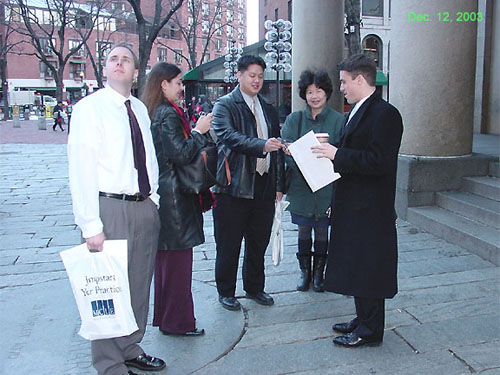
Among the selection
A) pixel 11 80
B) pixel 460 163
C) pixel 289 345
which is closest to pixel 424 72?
pixel 460 163

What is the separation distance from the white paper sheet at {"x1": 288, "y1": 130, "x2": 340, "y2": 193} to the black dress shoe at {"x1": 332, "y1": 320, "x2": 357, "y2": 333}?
3.29ft

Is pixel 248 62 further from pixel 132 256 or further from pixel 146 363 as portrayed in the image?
pixel 146 363

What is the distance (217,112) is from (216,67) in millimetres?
29875

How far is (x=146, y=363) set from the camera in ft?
10.2

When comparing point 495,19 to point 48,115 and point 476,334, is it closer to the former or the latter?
point 476,334

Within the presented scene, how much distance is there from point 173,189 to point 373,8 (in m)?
33.6

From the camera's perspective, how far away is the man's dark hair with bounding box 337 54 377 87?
3.13 metres

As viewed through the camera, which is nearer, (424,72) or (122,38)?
(424,72)

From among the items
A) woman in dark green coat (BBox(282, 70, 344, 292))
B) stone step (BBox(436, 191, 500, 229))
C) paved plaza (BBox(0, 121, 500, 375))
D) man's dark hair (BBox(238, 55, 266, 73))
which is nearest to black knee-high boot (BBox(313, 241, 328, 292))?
woman in dark green coat (BBox(282, 70, 344, 292))

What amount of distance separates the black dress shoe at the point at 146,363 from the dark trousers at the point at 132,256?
4 centimetres

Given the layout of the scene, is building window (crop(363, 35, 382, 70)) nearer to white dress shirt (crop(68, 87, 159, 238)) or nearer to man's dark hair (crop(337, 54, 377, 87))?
man's dark hair (crop(337, 54, 377, 87))

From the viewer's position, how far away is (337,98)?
8.49 meters

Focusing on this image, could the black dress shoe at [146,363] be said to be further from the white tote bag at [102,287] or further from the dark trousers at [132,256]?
the white tote bag at [102,287]

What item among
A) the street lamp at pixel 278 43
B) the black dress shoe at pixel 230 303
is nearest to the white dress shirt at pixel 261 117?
the black dress shoe at pixel 230 303
